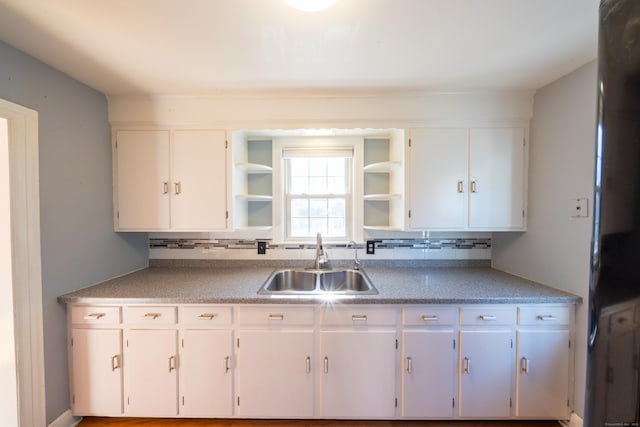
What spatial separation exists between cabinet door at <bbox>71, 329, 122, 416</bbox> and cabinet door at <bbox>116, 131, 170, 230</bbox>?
76 cm

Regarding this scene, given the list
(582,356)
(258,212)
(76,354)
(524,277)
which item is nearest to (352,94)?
(258,212)

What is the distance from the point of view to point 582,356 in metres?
1.55

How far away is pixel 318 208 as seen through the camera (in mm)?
2447

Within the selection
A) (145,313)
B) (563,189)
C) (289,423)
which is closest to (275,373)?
(289,423)

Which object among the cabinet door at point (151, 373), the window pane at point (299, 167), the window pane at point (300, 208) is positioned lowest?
the cabinet door at point (151, 373)

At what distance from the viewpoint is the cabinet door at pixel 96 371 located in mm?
1617

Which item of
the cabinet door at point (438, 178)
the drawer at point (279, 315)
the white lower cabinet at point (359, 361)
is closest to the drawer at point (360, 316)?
the white lower cabinet at point (359, 361)

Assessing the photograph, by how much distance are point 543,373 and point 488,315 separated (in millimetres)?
492

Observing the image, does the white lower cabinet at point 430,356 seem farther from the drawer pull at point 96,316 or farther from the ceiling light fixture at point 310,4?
the drawer pull at point 96,316

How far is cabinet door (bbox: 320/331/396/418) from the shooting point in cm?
161

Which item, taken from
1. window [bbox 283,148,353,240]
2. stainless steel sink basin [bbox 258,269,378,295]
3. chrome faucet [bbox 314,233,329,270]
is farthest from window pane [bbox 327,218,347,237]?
stainless steel sink basin [bbox 258,269,378,295]

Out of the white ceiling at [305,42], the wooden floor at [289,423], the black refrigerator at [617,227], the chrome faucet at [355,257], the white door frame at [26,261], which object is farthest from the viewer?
the chrome faucet at [355,257]

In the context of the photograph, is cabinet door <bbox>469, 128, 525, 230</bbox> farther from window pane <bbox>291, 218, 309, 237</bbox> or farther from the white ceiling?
window pane <bbox>291, 218, 309, 237</bbox>

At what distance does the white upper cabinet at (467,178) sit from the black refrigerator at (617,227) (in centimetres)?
147
